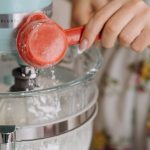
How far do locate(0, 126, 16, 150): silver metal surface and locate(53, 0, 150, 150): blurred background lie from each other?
2.14ft

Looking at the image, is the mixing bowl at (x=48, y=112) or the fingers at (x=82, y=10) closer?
the mixing bowl at (x=48, y=112)

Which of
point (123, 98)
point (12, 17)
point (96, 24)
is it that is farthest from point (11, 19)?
point (123, 98)

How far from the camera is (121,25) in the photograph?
23.2 inches

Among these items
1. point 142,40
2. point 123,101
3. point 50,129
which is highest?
point 142,40

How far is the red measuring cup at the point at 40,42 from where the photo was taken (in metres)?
0.53

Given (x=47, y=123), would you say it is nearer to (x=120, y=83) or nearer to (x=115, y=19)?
(x=115, y=19)

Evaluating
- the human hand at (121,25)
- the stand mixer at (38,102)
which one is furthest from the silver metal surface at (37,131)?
the human hand at (121,25)

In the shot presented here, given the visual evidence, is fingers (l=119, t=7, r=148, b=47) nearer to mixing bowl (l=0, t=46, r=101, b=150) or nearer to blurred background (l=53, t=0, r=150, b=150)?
mixing bowl (l=0, t=46, r=101, b=150)

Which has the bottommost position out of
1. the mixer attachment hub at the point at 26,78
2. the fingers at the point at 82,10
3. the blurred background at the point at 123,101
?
the blurred background at the point at 123,101

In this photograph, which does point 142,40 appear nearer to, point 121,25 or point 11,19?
point 121,25

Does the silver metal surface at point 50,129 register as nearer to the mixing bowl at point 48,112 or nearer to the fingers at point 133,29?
the mixing bowl at point 48,112

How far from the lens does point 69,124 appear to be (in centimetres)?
62

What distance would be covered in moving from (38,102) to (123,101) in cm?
62

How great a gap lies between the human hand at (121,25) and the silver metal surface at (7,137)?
14 cm
